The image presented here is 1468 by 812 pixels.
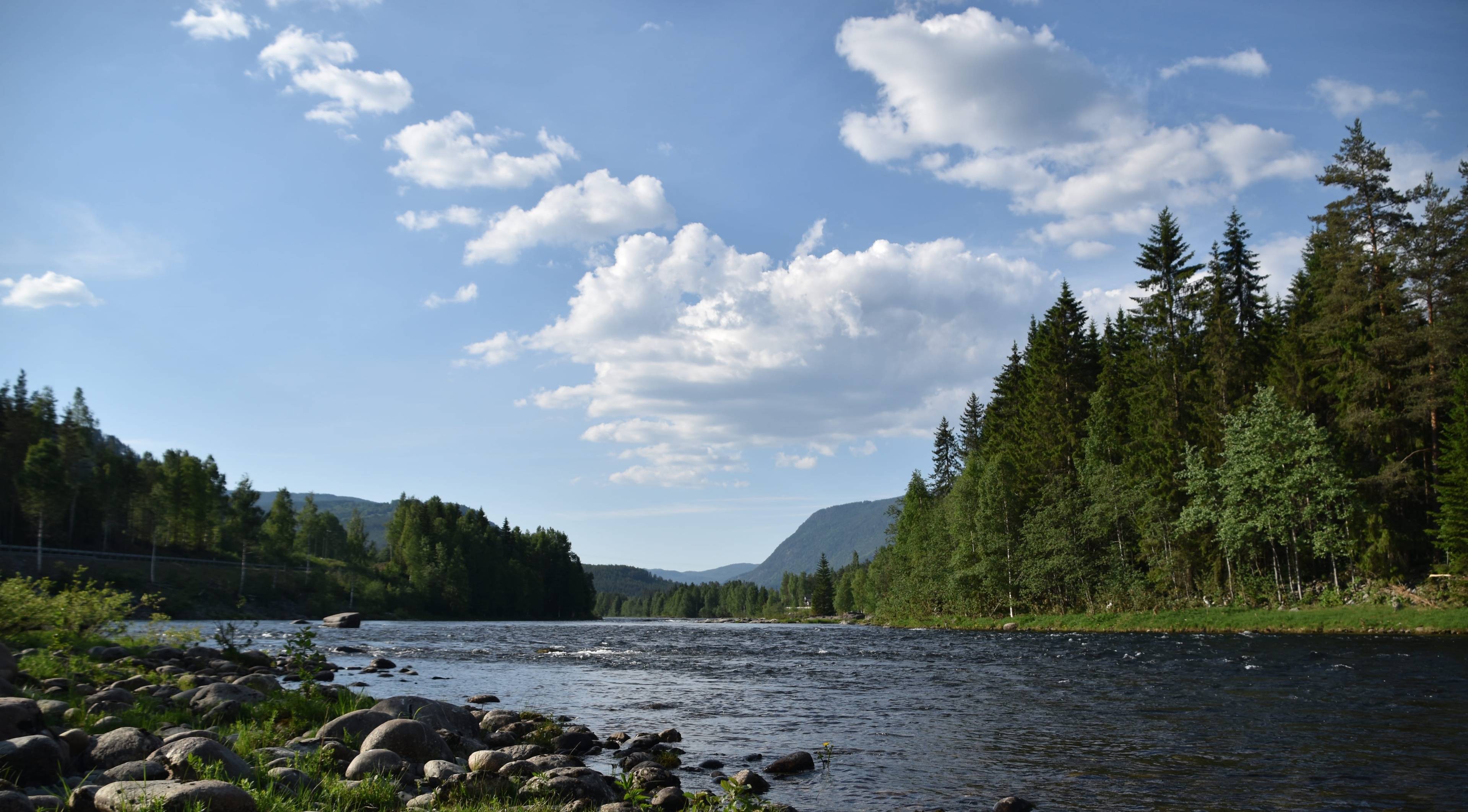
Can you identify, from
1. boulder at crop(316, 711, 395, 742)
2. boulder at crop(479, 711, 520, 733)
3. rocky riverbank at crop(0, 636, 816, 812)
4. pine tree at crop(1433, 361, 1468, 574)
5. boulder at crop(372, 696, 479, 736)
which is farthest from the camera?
pine tree at crop(1433, 361, 1468, 574)

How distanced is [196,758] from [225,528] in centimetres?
12492

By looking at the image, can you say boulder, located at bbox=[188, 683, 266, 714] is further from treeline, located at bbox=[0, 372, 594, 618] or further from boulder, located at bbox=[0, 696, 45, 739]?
treeline, located at bbox=[0, 372, 594, 618]

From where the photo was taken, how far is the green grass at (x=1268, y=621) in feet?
120

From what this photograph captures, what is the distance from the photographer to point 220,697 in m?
15.1

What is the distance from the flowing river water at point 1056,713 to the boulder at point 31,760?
8.03 m

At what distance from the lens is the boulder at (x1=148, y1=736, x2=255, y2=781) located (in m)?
8.48

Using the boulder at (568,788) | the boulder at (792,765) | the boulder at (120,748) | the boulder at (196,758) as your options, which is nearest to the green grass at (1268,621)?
the boulder at (792,765)

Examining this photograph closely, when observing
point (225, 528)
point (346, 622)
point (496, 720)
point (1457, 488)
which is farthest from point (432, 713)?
point (225, 528)

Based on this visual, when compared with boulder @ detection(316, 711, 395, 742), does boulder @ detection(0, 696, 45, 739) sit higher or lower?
higher

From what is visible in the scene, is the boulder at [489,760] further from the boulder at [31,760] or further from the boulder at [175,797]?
the boulder at [31,760]

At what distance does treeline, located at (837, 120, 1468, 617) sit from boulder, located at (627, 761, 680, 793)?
146 feet

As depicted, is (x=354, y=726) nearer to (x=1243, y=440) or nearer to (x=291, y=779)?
(x=291, y=779)

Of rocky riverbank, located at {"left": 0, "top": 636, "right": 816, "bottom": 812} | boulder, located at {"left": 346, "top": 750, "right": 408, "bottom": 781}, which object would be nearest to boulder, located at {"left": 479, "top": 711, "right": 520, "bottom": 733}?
rocky riverbank, located at {"left": 0, "top": 636, "right": 816, "bottom": 812}

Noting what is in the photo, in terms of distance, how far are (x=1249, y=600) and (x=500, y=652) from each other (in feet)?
148
